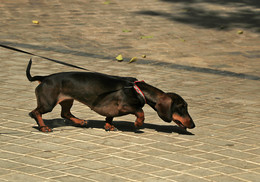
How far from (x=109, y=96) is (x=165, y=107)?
0.71 metres

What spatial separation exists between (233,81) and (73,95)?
4.42 m

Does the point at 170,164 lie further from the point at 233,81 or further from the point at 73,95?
the point at 233,81

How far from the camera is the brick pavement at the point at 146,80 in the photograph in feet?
20.9

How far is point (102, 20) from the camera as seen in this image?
643 inches

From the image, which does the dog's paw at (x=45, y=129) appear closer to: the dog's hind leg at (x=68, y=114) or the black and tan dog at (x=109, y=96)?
the black and tan dog at (x=109, y=96)

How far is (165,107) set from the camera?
24.0 feet

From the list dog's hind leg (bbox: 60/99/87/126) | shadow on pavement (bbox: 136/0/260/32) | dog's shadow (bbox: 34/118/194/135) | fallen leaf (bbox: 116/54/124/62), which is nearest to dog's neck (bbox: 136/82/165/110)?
dog's shadow (bbox: 34/118/194/135)

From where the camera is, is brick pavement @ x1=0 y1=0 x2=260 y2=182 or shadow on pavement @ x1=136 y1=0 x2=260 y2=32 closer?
brick pavement @ x1=0 y1=0 x2=260 y2=182

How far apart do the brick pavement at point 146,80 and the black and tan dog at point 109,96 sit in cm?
34

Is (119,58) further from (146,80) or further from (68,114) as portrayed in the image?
(68,114)

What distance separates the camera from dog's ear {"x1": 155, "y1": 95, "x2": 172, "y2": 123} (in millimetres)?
7320

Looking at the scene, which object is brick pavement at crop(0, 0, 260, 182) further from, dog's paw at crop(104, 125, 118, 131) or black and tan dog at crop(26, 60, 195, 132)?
black and tan dog at crop(26, 60, 195, 132)

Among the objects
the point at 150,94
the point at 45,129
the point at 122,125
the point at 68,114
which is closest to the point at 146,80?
the point at 122,125

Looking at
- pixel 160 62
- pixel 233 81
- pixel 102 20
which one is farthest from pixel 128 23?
pixel 233 81
